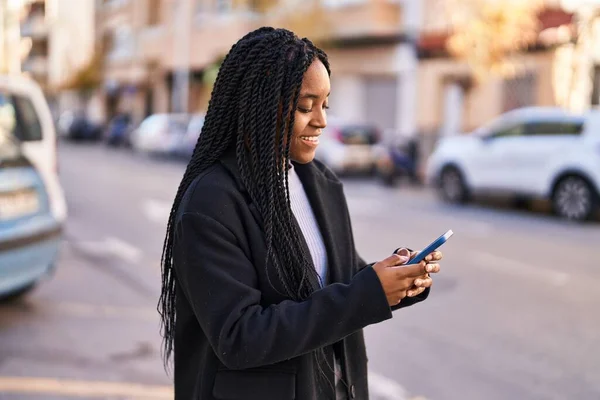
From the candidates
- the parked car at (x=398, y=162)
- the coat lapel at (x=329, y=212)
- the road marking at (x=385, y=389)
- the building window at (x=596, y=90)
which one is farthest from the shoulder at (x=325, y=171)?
the building window at (x=596, y=90)

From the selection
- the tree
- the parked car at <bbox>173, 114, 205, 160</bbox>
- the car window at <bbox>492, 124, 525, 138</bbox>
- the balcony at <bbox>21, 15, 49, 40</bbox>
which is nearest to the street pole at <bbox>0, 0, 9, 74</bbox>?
the parked car at <bbox>173, 114, 205, 160</bbox>

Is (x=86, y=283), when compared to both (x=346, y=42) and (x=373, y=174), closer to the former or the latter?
(x=373, y=174)

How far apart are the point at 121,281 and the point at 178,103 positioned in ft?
102

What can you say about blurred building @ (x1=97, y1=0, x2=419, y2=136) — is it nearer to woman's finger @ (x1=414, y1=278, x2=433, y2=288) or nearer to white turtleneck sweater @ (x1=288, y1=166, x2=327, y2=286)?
white turtleneck sweater @ (x1=288, y1=166, x2=327, y2=286)

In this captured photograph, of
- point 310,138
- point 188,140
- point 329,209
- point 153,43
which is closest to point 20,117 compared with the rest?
point 329,209

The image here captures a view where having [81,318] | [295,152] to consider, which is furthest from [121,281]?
[295,152]

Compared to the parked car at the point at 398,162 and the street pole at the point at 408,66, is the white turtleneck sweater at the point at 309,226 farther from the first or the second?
the street pole at the point at 408,66

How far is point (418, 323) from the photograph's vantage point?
6023mm

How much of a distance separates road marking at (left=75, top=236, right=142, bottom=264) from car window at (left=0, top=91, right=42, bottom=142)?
2.25 m

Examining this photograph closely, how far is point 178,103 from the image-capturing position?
123 ft

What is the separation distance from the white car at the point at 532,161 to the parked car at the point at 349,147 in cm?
396

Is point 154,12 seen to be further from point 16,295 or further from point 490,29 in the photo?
point 16,295

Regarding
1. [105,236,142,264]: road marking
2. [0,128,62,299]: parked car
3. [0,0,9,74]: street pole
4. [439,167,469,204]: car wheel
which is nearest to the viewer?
[0,128,62,299]: parked car

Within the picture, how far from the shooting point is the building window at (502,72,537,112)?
20.5 m
